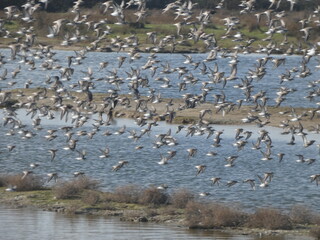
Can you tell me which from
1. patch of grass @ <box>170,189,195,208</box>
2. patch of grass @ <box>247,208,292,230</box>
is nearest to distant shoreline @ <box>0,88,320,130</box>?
patch of grass @ <box>170,189,195,208</box>

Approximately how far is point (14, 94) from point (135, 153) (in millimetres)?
16273

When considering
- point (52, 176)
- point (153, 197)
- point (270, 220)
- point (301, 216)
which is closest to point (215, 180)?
point (153, 197)

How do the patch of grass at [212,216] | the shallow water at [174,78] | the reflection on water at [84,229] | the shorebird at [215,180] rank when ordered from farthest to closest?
1. the shallow water at [174,78]
2. the shorebird at [215,180]
3. the patch of grass at [212,216]
4. the reflection on water at [84,229]

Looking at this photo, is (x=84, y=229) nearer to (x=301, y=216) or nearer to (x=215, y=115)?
(x=301, y=216)

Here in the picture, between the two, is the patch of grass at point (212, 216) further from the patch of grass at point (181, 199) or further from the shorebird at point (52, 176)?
the shorebird at point (52, 176)

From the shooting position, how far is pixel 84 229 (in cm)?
3728

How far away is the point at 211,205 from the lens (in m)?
38.1

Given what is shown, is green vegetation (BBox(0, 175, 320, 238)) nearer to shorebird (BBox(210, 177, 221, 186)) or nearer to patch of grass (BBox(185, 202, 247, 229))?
patch of grass (BBox(185, 202, 247, 229))

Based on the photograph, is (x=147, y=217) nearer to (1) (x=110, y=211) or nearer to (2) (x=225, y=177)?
(1) (x=110, y=211)

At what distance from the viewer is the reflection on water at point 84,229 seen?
35.9 meters

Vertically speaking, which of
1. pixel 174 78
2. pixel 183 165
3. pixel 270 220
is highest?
pixel 270 220

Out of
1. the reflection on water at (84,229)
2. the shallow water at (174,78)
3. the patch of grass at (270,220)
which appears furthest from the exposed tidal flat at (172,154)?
the shallow water at (174,78)

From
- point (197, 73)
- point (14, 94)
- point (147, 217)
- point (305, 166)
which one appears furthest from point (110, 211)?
point (197, 73)

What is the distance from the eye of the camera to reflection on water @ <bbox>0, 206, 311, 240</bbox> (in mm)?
35906
